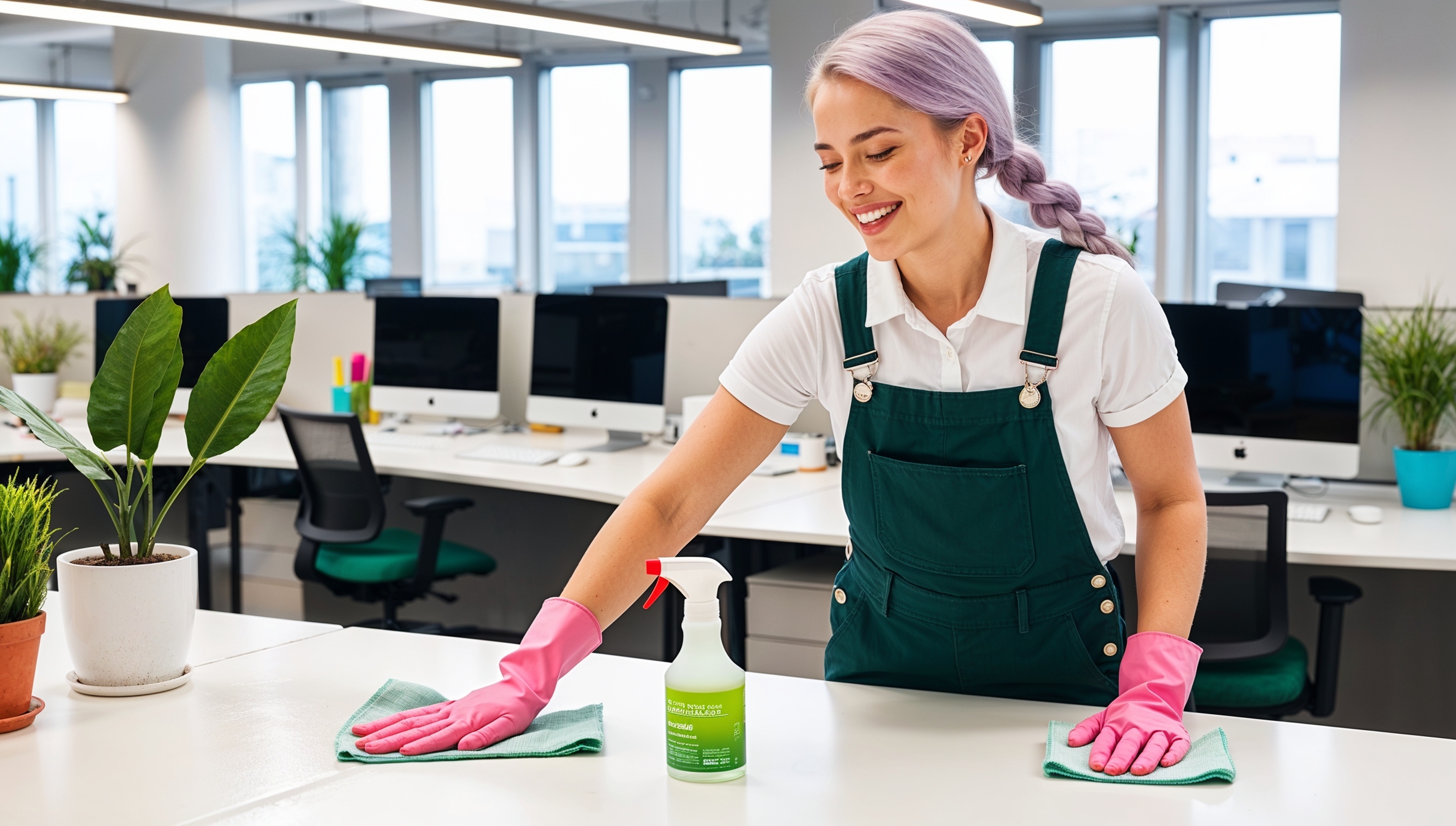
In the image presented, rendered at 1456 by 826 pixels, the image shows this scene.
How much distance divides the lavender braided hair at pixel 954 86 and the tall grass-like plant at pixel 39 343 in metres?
4.25

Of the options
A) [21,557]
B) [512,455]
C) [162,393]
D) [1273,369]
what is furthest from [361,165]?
[21,557]

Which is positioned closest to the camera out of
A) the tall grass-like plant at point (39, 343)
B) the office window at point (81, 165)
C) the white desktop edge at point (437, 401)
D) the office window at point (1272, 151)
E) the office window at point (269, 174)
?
the white desktop edge at point (437, 401)

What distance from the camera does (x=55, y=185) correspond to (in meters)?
11.1

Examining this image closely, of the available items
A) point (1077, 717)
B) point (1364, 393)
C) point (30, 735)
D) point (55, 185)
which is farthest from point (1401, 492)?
point (55, 185)

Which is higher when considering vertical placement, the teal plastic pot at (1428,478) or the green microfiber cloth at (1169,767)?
the teal plastic pot at (1428,478)

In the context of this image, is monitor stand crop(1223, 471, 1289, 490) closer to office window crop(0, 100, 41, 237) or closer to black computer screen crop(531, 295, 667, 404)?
black computer screen crop(531, 295, 667, 404)

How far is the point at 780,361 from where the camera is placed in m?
1.45

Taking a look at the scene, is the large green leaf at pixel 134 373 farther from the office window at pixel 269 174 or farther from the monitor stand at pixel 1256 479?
the office window at pixel 269 174

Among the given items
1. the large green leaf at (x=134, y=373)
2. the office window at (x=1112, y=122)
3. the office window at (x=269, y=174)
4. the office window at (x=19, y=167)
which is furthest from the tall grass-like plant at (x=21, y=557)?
the office window at (x=19, y=167)

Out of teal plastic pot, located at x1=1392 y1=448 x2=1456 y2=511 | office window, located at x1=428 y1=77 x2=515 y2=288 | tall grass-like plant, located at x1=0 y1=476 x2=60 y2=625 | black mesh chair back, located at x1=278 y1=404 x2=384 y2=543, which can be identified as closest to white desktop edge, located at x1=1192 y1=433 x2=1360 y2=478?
teal plastic pot, located at x1=1392 y1=448 x2=1456 y2=511

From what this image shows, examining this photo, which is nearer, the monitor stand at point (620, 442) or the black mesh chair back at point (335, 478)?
the black mesh chair back at point (335, 478)

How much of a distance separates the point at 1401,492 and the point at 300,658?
2525 mm

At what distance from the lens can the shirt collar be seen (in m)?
1.39

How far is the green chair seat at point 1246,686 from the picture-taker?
2510mm
